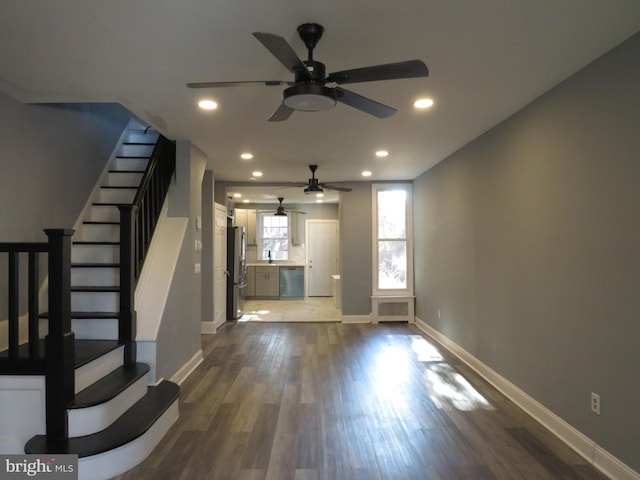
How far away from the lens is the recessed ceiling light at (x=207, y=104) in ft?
9.94

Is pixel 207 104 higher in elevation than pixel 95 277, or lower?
higher

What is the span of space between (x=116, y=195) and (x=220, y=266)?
2.24m

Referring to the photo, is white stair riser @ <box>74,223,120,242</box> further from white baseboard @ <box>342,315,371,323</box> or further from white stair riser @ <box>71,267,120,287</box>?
white baseboard @ <box>342,315,371,323</box>

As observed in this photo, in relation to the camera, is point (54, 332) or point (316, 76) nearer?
point (316, 76)

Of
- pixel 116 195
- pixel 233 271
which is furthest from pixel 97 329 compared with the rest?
pixel 233 271

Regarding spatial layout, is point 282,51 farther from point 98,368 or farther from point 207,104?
point 98,368

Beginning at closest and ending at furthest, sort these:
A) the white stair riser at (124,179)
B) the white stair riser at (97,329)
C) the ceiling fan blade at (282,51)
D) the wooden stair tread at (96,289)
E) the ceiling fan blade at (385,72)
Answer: the ceiling fan blade at (282,51) → the ceiling fan blade at (385,72) → the white stair riser at (97,329) → the wooden stair tread at (96,289) → the white stair riser at (124,179)

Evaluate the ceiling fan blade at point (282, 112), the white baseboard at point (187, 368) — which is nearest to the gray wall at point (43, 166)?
the white baseboard at point (187, 368)

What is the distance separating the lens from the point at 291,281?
31.8ft

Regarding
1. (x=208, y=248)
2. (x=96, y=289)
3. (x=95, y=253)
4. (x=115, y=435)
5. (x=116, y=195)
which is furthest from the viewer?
(x=208, y=248)

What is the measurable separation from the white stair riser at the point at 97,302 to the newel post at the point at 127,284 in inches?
11.3

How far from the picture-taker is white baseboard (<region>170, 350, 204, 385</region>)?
12.2 feet

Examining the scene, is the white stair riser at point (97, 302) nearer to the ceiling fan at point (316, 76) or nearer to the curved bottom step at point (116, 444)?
the curved bottom step at point (116, 444)

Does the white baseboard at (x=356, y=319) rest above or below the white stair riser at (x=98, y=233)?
below
